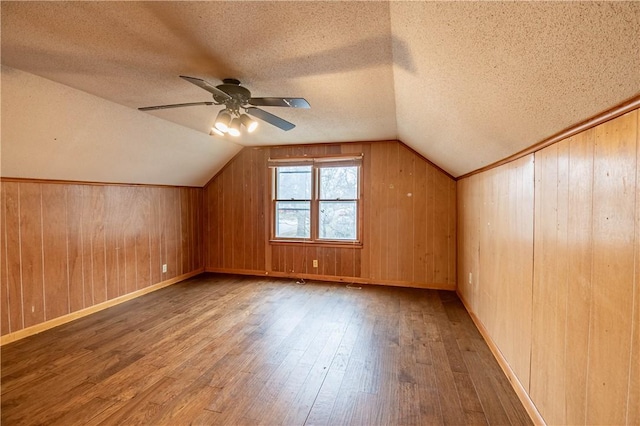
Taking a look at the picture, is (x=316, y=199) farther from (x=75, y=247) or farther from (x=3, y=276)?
(x=3, y=276)

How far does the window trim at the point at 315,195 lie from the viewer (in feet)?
15.8

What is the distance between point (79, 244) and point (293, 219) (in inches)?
116

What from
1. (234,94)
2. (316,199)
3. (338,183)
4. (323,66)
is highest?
(323,66)

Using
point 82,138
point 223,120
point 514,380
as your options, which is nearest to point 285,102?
point 223,120

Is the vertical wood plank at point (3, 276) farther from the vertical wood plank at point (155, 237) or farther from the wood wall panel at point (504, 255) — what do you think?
the wood wall panel at point (504, 255)

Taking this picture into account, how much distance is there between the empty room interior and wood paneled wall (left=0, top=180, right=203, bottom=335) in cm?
2

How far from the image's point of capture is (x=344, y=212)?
4.97m

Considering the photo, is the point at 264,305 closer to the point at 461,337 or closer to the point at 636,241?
the point at 461,337

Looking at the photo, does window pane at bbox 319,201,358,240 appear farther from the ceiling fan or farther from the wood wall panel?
the ceiling fan

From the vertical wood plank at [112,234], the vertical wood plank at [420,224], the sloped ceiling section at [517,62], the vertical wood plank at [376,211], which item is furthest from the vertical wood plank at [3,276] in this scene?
the vertical wood plank at [420,224]

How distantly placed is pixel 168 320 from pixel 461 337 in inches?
124

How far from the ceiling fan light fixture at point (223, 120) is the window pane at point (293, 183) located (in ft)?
9.03

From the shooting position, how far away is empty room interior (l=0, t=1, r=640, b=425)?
1.24m

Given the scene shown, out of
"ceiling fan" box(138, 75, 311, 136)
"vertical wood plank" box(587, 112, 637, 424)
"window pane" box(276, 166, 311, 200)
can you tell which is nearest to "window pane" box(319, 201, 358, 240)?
"window pane" box(276, 166, 311, 200)
